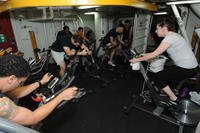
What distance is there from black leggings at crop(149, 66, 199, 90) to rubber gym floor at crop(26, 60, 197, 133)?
0.57 meters

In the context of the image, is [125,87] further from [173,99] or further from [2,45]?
[2,45]

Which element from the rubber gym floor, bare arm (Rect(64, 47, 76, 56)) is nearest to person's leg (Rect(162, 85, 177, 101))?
the rubber gym floor

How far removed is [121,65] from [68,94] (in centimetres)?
403

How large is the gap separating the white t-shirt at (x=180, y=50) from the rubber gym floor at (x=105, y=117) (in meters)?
0.94

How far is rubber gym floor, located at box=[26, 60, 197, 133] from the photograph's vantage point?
2184mm

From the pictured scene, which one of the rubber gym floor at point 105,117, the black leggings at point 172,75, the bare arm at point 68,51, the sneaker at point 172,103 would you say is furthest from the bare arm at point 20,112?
the bare arm at point 68,51

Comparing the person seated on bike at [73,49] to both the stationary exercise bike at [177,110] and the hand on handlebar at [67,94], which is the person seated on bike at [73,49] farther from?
the hand on handlebar at [67,94]

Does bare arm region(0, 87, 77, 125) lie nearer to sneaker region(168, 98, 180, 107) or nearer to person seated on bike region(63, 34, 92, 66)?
sneaker region(168, 98, 180, 107)

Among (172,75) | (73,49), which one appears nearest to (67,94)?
(172,75)

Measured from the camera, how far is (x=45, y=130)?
7.06ft

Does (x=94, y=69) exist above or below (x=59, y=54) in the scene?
below

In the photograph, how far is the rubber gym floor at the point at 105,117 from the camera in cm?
218

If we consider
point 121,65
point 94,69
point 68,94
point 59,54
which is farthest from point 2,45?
point 68,94

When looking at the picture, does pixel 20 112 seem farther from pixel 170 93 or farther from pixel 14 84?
pixel 170 93
